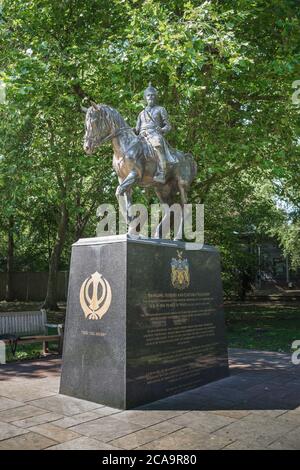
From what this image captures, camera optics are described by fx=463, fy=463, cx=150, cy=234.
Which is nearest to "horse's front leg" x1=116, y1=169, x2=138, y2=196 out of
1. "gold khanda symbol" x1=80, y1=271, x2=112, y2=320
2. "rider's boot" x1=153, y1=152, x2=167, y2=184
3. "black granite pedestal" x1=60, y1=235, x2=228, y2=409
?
"rider's boot" x1=153, y1=152, x2=167, y2=184

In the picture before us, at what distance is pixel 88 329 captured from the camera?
23.2ft

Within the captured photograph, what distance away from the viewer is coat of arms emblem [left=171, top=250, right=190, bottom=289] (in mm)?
7695

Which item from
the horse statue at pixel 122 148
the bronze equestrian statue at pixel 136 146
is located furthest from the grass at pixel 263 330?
the horse statue at pixel 122 148

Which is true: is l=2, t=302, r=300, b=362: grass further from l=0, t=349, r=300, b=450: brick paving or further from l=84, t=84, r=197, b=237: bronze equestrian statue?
l=84, t=84, r=197, b=237: bronze equestrian statue

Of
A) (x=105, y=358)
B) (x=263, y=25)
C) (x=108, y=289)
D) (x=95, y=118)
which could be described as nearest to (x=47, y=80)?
(x=95, y=118)

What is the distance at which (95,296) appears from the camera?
7062 mm

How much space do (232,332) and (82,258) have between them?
9.66 metres

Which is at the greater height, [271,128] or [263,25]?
[263,25]

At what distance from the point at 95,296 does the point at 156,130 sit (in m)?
3.25

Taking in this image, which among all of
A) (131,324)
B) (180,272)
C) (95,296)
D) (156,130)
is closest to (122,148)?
(156,130)

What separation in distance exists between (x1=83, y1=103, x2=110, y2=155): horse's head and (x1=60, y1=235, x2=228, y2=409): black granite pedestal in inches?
66.9

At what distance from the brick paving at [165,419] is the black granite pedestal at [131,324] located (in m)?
0.24

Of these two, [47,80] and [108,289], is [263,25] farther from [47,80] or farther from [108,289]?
[108,289]

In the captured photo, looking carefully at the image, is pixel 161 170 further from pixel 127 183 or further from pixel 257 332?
pixel 257 332
